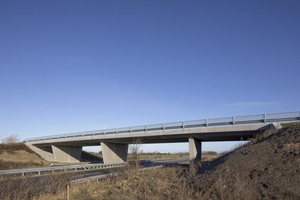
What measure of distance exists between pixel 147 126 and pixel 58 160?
83.4 ft

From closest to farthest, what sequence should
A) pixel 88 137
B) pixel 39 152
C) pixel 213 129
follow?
pixel 213 129, pixel 88 137, pixel 39 152

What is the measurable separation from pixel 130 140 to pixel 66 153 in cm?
1953

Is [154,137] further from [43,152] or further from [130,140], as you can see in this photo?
[43,152]

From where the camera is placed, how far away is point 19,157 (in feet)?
133

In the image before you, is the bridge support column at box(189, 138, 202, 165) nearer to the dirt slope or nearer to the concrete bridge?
the concrete bridge

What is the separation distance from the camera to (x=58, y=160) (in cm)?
4516

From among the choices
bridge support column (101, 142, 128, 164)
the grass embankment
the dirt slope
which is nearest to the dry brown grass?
the dirt slope

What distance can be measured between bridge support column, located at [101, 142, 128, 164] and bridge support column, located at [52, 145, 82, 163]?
514 inches

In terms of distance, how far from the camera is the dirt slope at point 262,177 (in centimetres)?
741

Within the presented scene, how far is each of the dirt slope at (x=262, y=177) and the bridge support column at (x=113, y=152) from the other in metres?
28.0

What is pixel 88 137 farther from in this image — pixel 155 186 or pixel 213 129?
pixel 155 186

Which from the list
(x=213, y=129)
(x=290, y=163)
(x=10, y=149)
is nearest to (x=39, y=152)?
(x=10, y=149)

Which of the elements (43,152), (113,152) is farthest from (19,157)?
(113,152)

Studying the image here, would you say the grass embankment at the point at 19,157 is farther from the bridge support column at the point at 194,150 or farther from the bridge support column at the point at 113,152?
the bridge support column at the point at 194,150
